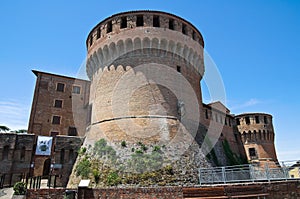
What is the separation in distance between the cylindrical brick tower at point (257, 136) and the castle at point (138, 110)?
12474 millimetres

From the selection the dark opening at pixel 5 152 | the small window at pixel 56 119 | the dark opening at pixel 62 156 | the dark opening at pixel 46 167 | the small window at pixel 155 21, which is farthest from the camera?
the small window at pixel 56 119

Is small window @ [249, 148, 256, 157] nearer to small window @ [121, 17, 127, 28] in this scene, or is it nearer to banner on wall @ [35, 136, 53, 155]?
small window @ [121, 17, 127, 28]

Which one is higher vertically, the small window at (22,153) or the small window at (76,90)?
the small window at (76,90)

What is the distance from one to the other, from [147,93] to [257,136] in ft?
80.7

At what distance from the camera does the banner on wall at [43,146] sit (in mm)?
17891

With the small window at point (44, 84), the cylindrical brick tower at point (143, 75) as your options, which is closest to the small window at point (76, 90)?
the small window at point (44, 84)

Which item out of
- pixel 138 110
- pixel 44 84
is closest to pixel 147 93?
pixel 138 110

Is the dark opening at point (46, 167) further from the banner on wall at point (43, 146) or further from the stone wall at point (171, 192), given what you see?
the stone wall at point (171, 192)

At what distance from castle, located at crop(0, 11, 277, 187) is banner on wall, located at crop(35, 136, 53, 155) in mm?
304

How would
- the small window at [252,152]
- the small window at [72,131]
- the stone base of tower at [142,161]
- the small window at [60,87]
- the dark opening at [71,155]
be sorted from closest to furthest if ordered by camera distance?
the stone base of tower at [142,161] < the dark opening at [71,155] < the small window at [72,131] < the small window at [60,87] < the small window at [252,152]

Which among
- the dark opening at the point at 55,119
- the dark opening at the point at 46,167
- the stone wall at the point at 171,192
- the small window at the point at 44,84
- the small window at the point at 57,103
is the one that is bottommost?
the stone wall at the point at 171,192

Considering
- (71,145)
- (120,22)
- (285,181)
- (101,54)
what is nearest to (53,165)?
(71,145)

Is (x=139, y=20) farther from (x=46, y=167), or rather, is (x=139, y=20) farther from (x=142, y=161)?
(x=46, y=167)

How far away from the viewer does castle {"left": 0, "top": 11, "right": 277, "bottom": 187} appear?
13164 mm
